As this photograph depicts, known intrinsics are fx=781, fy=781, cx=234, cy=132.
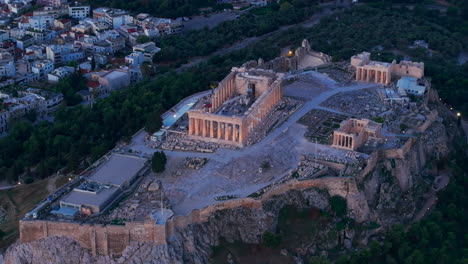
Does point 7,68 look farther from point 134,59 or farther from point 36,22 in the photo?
point 36,22

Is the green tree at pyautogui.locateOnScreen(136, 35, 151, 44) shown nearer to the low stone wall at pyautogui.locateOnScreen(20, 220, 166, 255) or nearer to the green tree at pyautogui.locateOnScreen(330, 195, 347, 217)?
the green tree at pyautogui.locateOnScreen(330, 195, 347, 217)

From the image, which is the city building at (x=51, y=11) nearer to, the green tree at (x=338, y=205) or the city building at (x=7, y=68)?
the city building at (x=7, y=68)

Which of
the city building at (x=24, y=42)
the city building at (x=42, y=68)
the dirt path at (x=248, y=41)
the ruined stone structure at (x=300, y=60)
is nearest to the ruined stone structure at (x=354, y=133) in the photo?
the ruined stone structure at (x=300, y=60)

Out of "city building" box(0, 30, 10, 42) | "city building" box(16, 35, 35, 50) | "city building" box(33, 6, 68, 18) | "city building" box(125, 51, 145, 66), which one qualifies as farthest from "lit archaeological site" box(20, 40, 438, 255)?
"city building" box(33, 6, 68, 18)

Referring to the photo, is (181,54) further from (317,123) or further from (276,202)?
(276,202)

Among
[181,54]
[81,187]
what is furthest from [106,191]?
[181,54]
